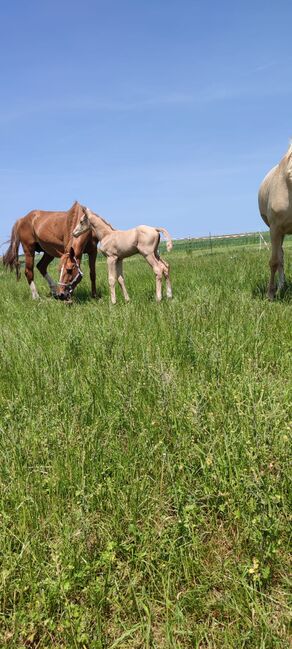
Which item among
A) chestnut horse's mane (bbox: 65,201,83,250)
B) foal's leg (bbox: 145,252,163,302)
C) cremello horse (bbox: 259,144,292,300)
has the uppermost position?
chestnut horse's mane (bbox: 65,201,83,250)

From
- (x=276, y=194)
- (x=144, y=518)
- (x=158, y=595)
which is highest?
(x=276, y=194)

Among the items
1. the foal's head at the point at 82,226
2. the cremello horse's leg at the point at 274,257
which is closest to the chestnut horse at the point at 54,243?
the foal's head at the point at 82,226

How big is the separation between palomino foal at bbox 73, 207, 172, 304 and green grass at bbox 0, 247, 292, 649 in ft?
15.3

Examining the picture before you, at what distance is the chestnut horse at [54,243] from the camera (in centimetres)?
912

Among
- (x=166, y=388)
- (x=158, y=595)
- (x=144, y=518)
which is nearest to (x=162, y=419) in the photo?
(x=166, y=388)

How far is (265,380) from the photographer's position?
302cm

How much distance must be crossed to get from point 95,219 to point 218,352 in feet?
20.5

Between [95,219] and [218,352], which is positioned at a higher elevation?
[95,219]

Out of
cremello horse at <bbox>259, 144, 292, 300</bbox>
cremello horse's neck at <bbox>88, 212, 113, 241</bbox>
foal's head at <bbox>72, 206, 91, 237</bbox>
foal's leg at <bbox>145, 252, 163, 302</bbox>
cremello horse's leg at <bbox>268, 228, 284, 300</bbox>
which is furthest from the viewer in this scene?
foal's head at <bbox>72, 206, 91, 237</bbox>

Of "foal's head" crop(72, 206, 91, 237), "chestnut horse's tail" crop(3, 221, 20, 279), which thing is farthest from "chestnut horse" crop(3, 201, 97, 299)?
"foal's head" crop(72, 206, 91, 237)

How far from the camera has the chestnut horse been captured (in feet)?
29.9

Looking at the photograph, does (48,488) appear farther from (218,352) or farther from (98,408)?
(218,352)

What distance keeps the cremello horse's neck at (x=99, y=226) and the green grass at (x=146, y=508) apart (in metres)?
5.65

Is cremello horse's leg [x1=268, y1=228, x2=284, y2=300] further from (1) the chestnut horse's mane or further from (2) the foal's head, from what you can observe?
(1) the chestnut horse's mane
